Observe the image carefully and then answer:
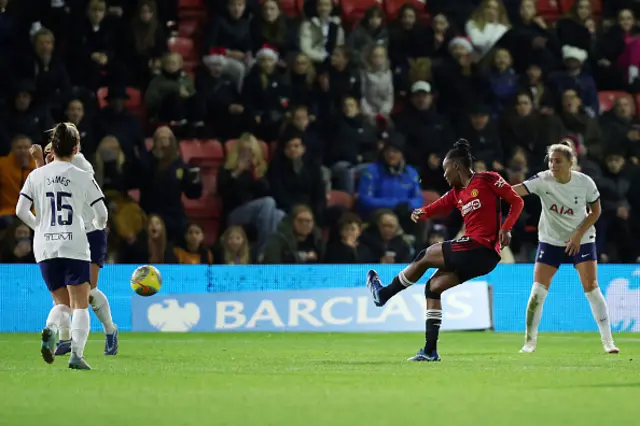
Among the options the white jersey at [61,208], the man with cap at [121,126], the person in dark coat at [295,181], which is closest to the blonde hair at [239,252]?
the person in dark coat at [295,181]

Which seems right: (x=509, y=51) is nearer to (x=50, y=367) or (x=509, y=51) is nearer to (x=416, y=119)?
(x=416, y=119)

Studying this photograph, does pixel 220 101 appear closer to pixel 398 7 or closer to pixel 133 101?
pixel 133 101

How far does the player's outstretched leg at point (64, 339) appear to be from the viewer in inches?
382

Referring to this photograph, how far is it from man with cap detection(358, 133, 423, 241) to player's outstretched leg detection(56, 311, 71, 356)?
760cm

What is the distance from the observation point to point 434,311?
10492 millimetres

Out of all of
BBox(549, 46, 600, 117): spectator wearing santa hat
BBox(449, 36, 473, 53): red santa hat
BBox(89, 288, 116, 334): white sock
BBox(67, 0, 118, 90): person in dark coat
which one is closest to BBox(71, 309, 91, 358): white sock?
BBox(89, 288, 116, 334): white sock

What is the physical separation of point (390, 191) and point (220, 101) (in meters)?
2.87

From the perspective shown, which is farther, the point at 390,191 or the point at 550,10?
the point at 550,10

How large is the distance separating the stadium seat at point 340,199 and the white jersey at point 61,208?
30.0ft

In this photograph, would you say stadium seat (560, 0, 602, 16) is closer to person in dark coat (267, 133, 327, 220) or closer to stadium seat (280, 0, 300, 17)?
stadium seat (280, 0, 300, 17)

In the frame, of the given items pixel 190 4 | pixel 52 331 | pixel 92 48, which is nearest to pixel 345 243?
pixel 92 48

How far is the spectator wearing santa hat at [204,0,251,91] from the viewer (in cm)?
1911

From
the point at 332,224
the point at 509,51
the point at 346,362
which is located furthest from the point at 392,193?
the point at 346,362

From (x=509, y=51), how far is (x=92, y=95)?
22.0ft
